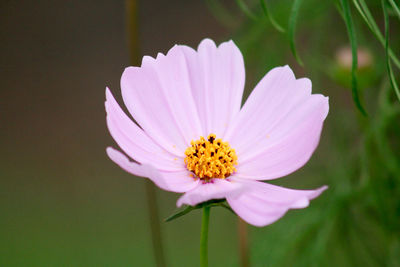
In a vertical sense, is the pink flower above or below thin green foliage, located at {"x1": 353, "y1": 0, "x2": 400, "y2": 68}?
below

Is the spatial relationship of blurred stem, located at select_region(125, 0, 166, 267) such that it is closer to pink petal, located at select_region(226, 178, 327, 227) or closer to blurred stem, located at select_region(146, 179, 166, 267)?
blurred stem, located at select_region(146, 179, 166, 267)

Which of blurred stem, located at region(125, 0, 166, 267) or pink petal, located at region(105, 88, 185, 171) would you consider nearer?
pink petal, located at region(105, 88, 185, 171)

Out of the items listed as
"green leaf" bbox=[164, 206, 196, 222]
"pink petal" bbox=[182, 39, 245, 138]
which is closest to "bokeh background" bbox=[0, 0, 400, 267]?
"pink petal" bbox=[182, 39, 245, 138]

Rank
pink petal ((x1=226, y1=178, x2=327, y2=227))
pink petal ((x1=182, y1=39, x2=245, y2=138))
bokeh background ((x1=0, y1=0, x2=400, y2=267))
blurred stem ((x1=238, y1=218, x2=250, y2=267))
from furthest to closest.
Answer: bokeh background ((x1=0, y1=0, x2=400, y2=267))
blurred stem ((x1=238, y1=218, x2=250, y2=267))
pink petal ((x1=182, y1=39, x2=245, y2=138))
pink petal ((x1=226, y1=178, x2=327, y2=227))

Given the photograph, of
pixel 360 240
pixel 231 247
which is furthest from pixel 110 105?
pixel 231 247

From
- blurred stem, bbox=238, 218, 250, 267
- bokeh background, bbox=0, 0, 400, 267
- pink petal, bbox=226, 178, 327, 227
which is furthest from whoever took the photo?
bokeh background, bbox=0, 0, 400, 267

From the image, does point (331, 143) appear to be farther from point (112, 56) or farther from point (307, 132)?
point (112, 56)
